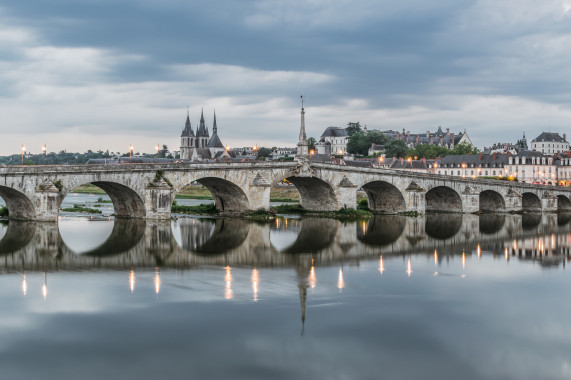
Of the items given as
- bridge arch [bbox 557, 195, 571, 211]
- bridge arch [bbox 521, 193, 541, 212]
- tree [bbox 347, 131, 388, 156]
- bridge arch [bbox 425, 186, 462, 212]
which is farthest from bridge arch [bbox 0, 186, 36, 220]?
tree [bbox 347, 131, 388, 156]

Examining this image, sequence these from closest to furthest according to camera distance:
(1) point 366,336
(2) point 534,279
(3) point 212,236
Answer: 1. (1) point 366,336
2. (2) point 534,279
3. (3) point 212,236

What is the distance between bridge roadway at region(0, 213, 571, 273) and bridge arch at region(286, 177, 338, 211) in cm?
507

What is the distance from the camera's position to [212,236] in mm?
45500

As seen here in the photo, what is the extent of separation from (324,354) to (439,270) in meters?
16.5

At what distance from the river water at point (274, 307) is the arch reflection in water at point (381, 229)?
1.63 m

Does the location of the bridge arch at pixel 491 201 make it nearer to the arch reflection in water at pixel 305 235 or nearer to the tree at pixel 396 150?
the arch reflection in water at pixel 305 235

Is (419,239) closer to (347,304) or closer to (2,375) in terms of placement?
(347,304)

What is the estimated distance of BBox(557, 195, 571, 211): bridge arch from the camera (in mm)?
83262

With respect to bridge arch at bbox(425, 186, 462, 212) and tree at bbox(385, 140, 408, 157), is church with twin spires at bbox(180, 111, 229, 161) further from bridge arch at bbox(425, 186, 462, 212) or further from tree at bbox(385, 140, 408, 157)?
bridge arch at bbox(425, 186, 462, 212)

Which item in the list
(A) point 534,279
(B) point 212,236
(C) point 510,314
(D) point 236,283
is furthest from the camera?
(B) point 212,236

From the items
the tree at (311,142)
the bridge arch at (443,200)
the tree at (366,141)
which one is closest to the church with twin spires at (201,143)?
the tree at (311,142)

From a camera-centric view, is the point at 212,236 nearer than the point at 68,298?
No

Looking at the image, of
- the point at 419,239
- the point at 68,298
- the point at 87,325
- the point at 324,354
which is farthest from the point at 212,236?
the point at 324,354

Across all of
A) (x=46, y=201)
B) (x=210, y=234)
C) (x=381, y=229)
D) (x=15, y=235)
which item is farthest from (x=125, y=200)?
(x=381, y=229)
